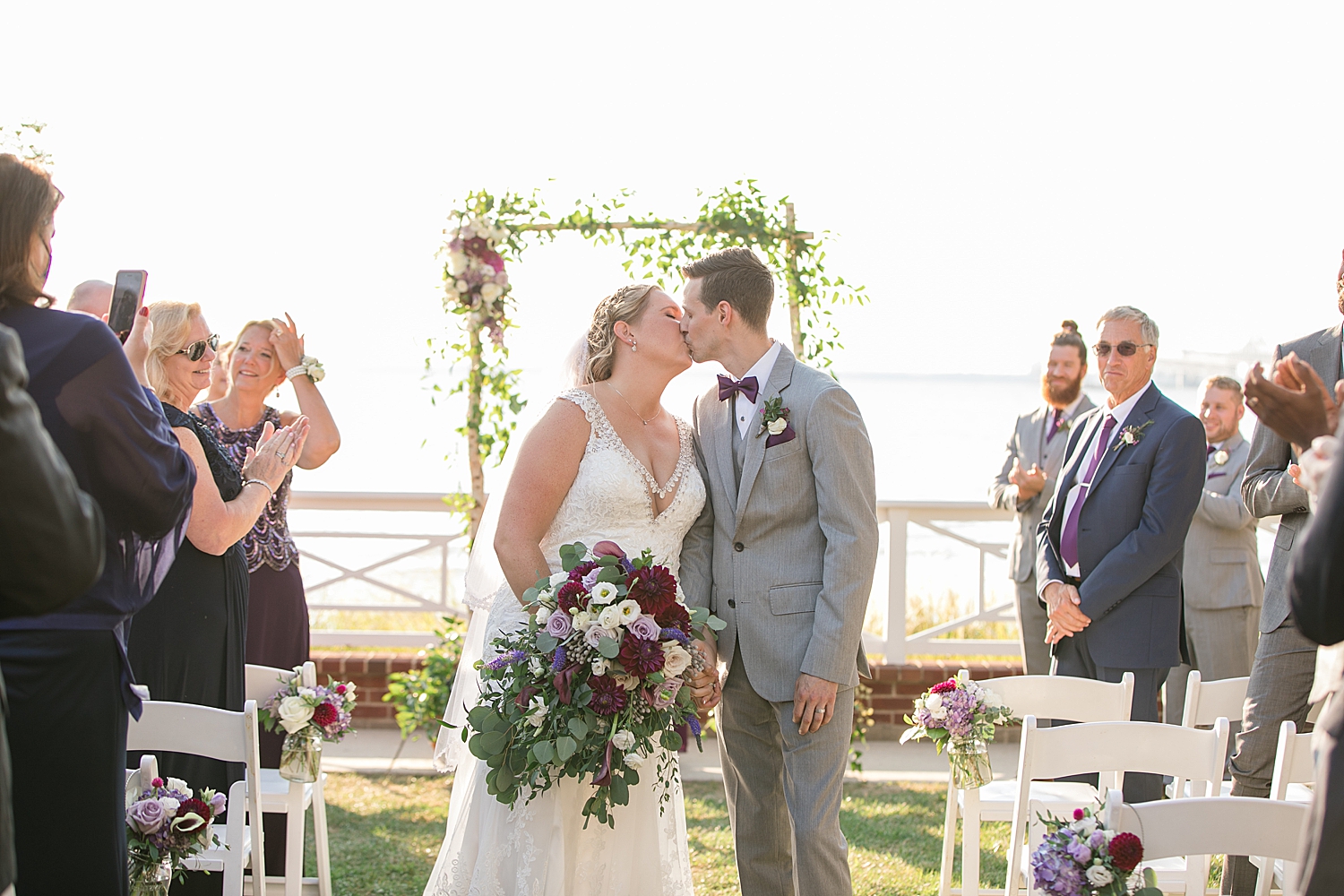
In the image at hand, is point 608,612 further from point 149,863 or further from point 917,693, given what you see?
point 917,693

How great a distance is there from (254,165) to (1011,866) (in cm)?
1529

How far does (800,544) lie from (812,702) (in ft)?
1.61

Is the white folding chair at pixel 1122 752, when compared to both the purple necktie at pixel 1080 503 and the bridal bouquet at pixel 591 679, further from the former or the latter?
the purple necktie at pixel 1080 503

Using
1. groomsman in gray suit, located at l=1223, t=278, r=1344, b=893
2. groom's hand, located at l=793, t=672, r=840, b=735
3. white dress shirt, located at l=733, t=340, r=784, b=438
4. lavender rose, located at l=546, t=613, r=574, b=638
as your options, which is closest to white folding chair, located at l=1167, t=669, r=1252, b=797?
groomsman in gray suit, located at l=1223, t=278, r=1344, b=893

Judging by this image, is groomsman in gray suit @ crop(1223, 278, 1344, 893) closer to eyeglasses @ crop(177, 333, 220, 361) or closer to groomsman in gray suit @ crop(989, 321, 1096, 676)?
groomsman in gray suit @ crop(989, 321, 1096, 676)

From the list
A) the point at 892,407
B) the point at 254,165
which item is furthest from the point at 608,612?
the point at 892,407

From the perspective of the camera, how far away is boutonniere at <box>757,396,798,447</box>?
3412mm

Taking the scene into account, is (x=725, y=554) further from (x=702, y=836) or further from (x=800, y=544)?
(x=702, y=836)

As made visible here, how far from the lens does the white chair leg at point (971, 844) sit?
11.2 feet

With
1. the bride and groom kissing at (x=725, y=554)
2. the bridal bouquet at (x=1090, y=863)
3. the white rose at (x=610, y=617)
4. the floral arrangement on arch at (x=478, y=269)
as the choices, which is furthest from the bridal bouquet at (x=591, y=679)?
the floral arrangement on arch at (x=478, y=269)

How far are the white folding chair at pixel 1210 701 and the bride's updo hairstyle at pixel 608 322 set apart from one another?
89.9 inches

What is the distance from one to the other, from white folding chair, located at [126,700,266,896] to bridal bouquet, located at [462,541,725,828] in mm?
623

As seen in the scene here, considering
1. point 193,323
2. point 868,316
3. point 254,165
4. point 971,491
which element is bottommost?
point 971,491

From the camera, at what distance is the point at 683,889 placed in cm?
357
